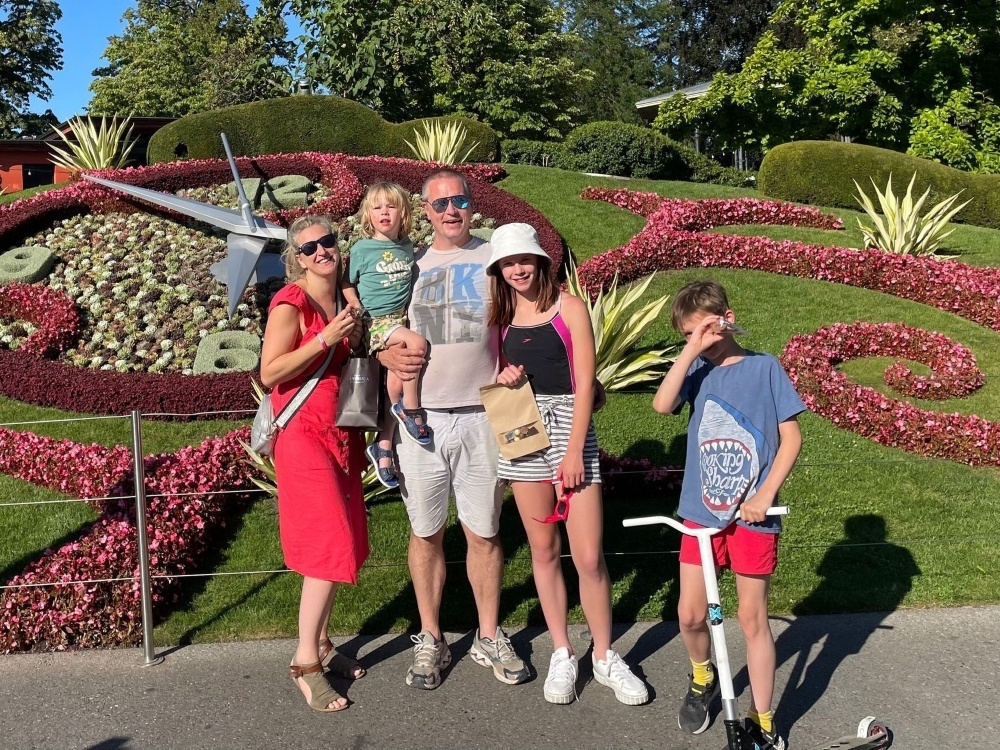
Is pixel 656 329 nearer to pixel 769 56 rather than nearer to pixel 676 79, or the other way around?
pixel 769 56

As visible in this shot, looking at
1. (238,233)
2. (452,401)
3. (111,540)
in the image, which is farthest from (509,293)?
(238,233)

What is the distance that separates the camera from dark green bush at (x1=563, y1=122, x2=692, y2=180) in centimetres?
1777

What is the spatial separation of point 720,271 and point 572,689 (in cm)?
693

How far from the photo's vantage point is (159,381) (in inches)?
291

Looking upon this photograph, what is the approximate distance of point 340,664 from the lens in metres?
3.72

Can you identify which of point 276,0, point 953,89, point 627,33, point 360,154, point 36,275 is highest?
point 627,33

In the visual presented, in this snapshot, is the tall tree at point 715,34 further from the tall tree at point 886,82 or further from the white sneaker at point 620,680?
the white sneaker at point 620,680

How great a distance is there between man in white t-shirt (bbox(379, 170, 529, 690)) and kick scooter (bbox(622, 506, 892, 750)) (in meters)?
0.84

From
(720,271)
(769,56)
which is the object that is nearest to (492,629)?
(720,271)

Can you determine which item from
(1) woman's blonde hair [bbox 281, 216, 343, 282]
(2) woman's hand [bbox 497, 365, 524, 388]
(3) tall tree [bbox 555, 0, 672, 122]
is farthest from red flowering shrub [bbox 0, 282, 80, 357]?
(3) tall tree [bbox 555, 0, 672, 122]

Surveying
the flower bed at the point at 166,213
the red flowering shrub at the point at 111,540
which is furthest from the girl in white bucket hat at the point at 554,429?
the flower bed at the point at 166,213

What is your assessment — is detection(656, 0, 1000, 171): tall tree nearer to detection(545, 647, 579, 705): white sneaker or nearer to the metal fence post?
detection(545, 647, 579, 705): white sneaker

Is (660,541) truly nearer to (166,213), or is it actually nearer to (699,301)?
(699,301)

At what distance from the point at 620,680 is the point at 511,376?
48.9 inches
